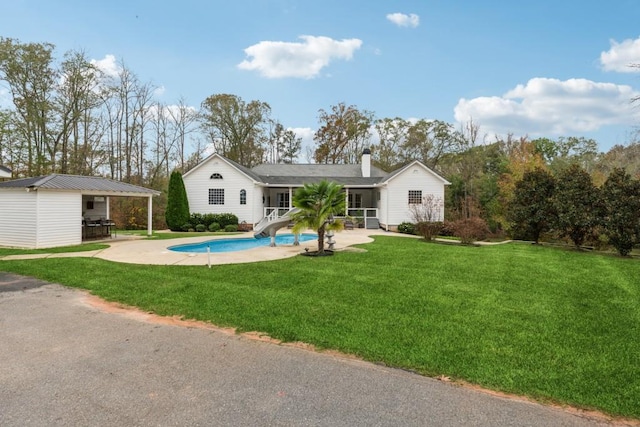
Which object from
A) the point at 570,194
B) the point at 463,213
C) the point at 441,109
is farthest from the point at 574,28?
the point at 441,109

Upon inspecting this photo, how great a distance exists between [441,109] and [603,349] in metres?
26.2

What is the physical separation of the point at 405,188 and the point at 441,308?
17884 mm

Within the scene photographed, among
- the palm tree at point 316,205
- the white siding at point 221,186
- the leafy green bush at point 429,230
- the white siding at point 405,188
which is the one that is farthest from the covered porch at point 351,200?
the palm tree at point 316,205

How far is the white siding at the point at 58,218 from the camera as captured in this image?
44.1 ft

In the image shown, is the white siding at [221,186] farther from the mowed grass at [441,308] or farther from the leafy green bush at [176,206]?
the mowed grass at [441,308]

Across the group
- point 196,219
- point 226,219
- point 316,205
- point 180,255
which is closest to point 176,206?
point 196,219

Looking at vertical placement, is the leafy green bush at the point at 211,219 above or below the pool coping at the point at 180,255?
above

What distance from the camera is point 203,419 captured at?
2.85 m

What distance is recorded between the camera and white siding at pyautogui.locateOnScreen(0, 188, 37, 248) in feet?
44.1

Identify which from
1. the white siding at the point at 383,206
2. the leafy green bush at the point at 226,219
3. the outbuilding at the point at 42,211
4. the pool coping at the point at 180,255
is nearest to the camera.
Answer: the pool coping at the point at 180,255

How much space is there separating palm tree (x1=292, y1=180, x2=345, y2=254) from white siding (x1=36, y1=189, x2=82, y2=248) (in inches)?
380

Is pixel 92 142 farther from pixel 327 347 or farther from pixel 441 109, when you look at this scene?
pixel 327 347

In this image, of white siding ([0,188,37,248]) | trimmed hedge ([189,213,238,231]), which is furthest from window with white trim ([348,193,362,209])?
white siding ([0,188,37,248])

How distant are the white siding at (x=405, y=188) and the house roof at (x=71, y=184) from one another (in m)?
14.3
